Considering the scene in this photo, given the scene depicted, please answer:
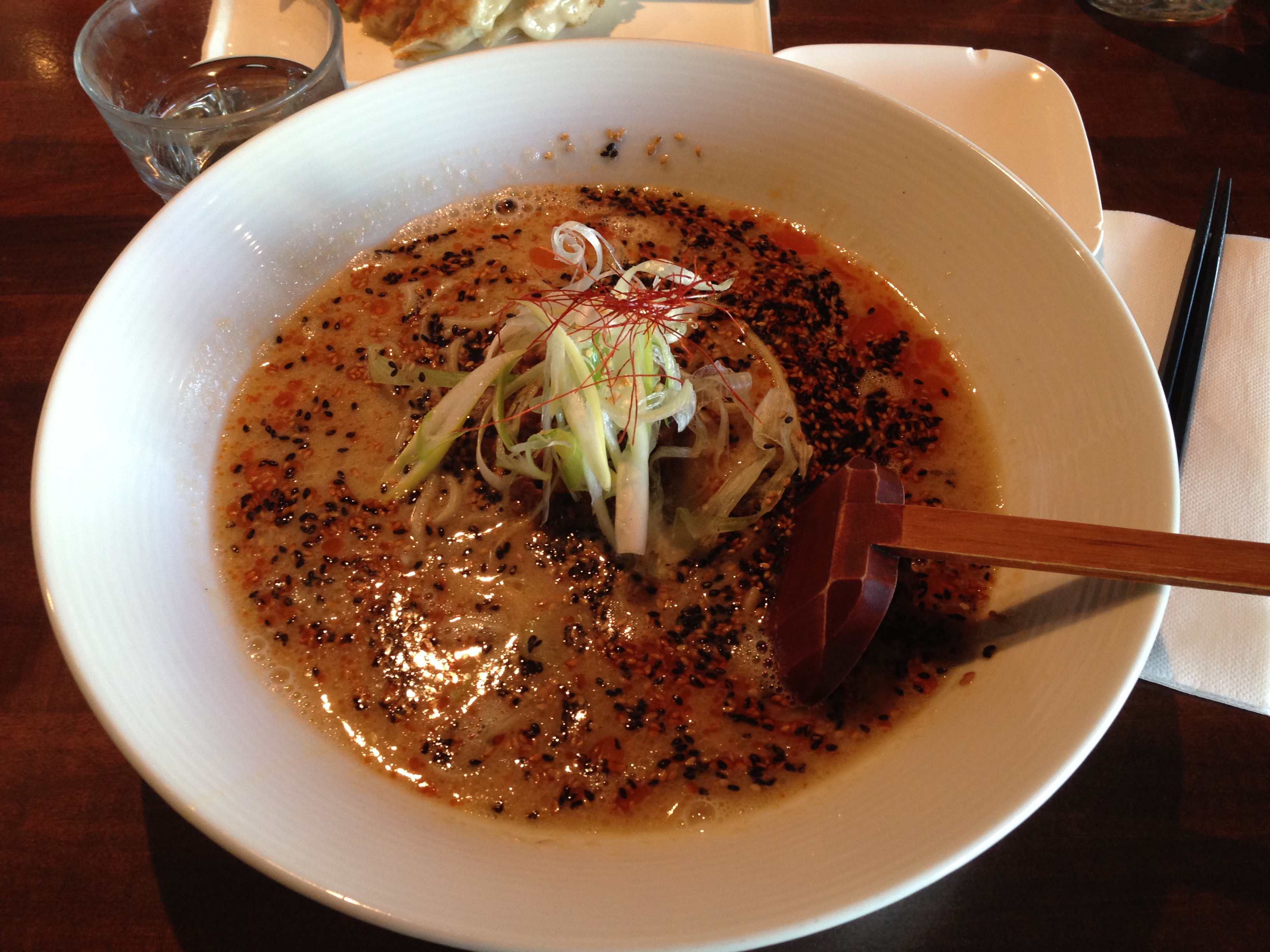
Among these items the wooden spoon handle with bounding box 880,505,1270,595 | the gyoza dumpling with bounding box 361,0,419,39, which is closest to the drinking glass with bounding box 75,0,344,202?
the gyoza dumpling with bounding box 361,0,419,39

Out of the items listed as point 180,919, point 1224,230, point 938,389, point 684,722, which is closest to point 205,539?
point 180,919

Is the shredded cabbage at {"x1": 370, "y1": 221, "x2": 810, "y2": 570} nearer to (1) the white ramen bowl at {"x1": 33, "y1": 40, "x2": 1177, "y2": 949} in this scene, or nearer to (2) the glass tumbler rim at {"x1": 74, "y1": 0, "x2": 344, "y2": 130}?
(1) the white ramen bowl at {"x1": 33, "y1": 40, "x2": 1177, "y2": 949}

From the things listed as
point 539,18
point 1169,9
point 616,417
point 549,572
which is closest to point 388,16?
point 539,18

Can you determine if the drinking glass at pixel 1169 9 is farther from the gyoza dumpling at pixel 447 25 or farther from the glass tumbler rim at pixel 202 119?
the glass tumbler rim at pixel 202 119

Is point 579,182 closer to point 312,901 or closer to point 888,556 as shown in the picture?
point 888,556

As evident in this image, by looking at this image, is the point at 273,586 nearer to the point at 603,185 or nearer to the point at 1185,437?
the point at 603,185

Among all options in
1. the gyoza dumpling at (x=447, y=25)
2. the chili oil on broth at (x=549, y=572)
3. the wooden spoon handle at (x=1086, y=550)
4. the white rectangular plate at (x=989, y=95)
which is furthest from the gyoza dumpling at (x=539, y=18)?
the wooden spoon handle at (x=1086, y=550)
